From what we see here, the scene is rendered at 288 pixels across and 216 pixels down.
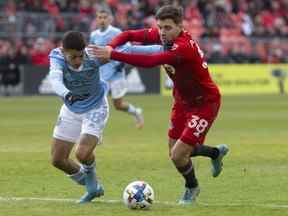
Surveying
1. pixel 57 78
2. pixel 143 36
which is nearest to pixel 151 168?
pixel 143 36

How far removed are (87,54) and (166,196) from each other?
2190mm

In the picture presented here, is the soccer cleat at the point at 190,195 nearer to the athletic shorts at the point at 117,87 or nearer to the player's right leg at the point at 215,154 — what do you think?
the player's right leg at the point at 215,154

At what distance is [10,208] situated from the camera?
9.96 m

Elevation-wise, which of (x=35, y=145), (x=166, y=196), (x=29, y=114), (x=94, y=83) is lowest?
(x=29, y=114)

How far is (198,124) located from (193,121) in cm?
7

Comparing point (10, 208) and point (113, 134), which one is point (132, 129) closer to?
point (113, 134)

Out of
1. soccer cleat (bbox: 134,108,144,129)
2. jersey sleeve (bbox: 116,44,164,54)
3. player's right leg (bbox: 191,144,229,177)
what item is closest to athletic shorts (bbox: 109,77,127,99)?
soccer cleat (bbox: 134,108,144,129)

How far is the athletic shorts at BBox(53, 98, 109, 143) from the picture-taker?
34.2 feet

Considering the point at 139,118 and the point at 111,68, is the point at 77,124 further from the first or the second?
the point at 139,118

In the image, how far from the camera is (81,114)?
34.3 feet

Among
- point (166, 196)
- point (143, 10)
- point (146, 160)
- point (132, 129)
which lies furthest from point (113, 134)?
point (143, 10)

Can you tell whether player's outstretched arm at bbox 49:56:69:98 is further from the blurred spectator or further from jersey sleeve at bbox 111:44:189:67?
the blurred spectator

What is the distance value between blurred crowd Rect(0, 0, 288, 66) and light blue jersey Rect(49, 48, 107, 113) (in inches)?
924

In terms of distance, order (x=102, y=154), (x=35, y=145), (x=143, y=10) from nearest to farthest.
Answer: (x=102, y=154) < (x=35, y=145) < (x=143, y=10)
